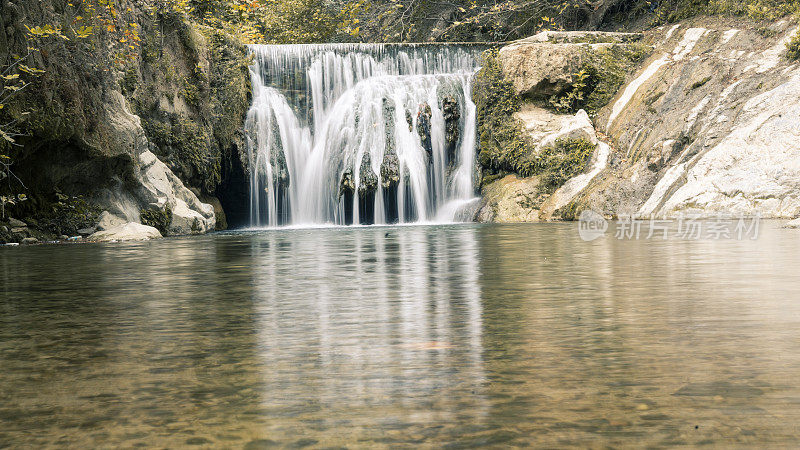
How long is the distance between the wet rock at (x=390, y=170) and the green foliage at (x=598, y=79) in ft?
16.1

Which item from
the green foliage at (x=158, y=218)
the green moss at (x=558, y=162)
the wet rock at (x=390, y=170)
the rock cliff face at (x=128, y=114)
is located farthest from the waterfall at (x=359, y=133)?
the green foliage at (x=158, y=218)

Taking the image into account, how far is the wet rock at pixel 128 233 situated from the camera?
14.7 metres

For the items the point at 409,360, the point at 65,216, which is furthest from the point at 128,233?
the point at 409,360

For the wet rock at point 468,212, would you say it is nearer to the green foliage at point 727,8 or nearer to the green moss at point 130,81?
the green foliage at point 727,8

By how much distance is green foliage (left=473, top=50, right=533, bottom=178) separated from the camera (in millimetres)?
23297

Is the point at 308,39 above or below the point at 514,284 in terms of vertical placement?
above

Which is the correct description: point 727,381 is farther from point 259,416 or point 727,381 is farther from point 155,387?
point 155,387

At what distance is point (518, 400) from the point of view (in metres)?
2.57

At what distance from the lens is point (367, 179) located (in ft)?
76.5

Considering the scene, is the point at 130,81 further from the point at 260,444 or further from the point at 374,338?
the point at 260,444

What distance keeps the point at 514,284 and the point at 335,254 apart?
437cm

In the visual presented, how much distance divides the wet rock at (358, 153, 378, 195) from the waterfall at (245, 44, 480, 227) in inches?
1.2

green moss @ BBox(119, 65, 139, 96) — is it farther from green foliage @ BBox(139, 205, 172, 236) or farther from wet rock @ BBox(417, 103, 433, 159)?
wet rock @ BBox(417, 103, 433, 159)

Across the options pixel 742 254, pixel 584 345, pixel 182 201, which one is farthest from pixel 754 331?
pixel 182 201
